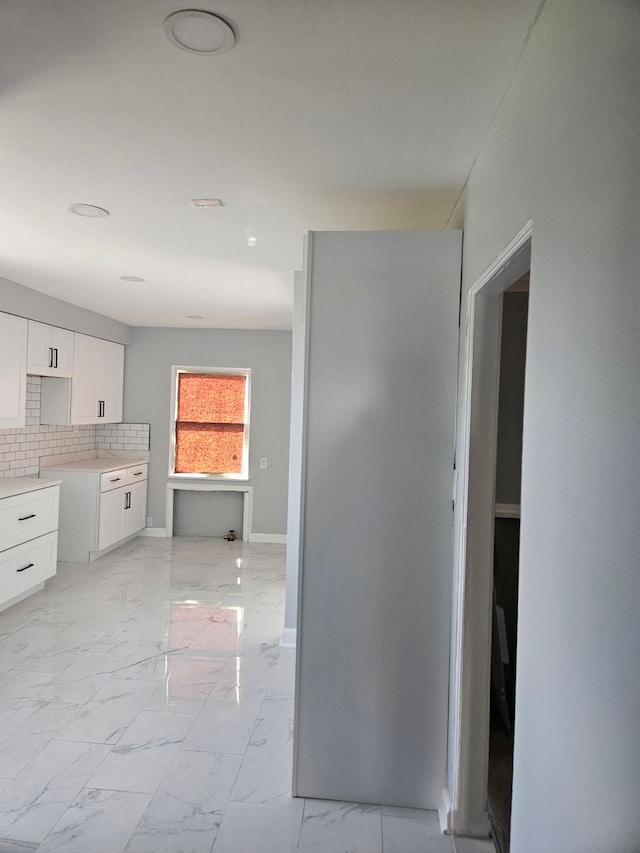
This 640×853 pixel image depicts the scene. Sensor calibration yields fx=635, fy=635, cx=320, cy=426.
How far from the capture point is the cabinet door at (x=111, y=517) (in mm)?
6410

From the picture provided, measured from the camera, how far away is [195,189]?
2.73 m

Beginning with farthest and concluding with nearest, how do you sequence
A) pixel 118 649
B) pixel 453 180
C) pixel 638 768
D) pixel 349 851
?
pixel 118 649 → pixel 453 180 → pixel 349 851 → pixel 638 768

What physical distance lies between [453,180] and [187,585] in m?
4.35

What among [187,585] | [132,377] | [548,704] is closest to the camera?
[548,704]

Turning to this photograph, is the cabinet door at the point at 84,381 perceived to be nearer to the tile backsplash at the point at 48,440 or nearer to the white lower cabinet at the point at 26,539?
the tile backsplash at the point at 48,440

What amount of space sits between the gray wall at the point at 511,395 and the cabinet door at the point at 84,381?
4.38 m

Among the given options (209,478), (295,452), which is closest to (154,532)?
(209,478)

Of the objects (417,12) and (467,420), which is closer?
(417,12)

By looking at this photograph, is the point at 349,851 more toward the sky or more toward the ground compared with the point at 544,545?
more toward the ground

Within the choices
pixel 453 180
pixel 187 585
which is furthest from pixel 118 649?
pixel 453 180

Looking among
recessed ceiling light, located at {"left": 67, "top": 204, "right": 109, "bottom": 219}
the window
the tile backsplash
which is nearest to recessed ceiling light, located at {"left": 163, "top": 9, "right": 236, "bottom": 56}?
recessed ceiling light, located at {"left": 67, "top": 204, "right": 109, "bottom": 219}

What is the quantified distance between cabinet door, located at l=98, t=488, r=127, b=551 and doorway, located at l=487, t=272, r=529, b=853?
4.24 meters

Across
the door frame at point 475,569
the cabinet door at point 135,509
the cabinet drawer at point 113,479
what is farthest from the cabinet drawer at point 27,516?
the door frame at point 475,569

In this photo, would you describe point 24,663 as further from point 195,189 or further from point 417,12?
point 417,12
